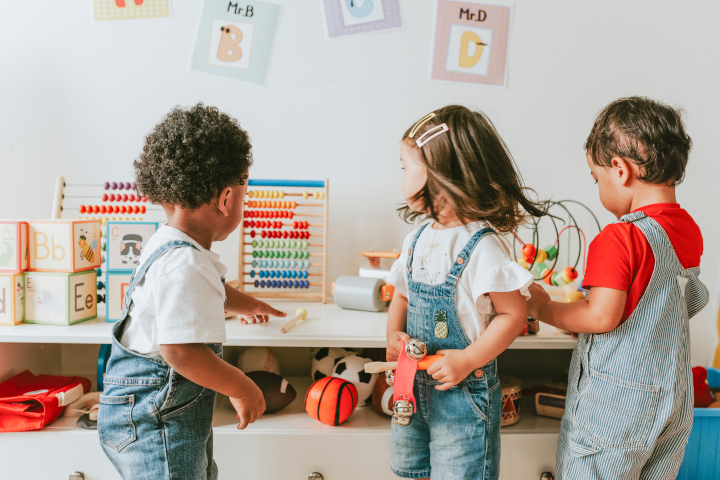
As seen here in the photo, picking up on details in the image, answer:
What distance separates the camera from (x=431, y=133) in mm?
892

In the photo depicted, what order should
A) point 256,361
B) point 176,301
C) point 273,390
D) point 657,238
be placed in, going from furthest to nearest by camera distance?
point 256,361
point 273,390
point 657,238
point 176,301

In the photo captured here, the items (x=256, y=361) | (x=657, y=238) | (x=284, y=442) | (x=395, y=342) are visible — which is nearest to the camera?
(x=657, y=238)

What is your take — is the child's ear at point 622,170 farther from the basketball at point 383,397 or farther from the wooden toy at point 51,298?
the wooden toy at point 51,298

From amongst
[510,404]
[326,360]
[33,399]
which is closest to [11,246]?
[33,399]

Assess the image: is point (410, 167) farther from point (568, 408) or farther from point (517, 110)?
point (517, 110)

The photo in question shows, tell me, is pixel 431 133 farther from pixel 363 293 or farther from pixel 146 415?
pixel 146 415

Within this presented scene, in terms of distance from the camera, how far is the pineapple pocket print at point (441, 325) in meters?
0.90

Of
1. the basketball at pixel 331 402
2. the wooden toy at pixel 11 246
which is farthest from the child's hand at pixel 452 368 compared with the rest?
the wooden toy at pixel 11 246

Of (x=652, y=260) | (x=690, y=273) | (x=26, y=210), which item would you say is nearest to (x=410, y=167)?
(x=652, y=260)

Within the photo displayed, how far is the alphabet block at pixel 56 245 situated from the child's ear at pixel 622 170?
1215mm

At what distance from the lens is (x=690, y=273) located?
0.91 metres

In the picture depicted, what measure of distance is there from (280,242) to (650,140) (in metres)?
1.04

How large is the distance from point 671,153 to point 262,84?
1158mm

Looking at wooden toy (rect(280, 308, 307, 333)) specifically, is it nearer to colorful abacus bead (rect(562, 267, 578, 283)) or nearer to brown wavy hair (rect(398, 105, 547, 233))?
brown wavy hair (rect(398, 105, 547, 233))
